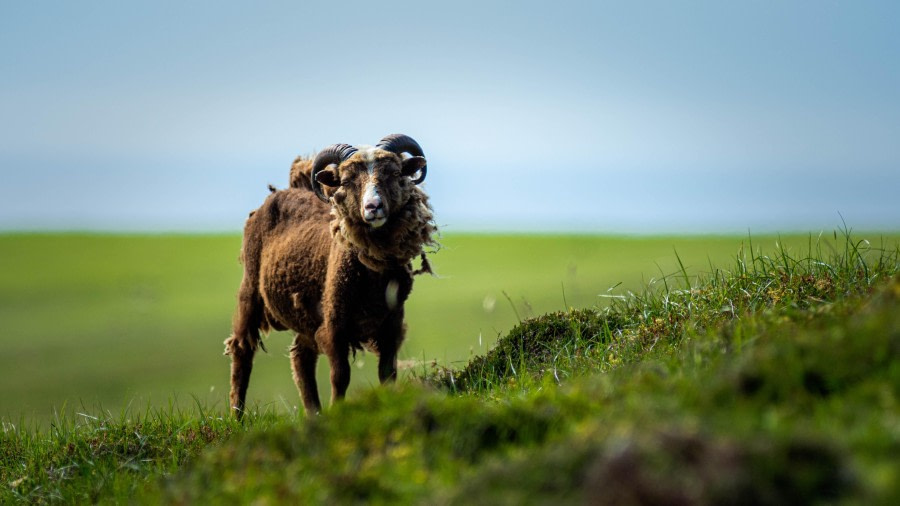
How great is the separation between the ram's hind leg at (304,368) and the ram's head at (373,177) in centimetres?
219

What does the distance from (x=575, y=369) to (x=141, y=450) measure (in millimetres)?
3446

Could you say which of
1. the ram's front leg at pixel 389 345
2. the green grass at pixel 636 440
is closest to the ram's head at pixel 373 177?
the ram's front leg at pixel 389 345

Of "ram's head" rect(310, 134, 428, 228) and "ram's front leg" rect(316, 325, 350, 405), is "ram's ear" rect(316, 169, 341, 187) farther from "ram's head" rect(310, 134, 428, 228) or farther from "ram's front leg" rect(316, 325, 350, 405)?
"ram's front leg" rect(316, 325, 350, 405)

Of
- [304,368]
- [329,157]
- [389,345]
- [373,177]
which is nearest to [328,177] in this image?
[329,157]

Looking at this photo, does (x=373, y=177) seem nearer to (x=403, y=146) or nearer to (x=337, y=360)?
(x=403, y=146)

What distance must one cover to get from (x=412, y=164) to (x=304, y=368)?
9.27ft

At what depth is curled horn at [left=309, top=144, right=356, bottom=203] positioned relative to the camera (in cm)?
745

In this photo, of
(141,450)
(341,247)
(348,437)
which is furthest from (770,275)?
(141,450)

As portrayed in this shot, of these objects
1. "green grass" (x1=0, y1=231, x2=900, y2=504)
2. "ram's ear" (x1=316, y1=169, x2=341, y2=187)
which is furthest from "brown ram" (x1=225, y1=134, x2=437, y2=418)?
"green grass" (x1=0, y1=231, x2=900, y2=504)

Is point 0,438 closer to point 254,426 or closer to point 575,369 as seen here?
point 254,426

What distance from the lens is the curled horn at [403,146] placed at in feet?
24.1

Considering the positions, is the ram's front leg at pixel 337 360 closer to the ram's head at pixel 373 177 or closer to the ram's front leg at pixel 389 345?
the ram's front leg at pixel 389 345

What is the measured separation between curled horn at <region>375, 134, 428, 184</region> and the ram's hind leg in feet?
8.08

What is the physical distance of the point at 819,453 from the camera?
2.57m
